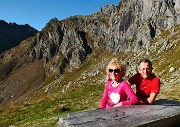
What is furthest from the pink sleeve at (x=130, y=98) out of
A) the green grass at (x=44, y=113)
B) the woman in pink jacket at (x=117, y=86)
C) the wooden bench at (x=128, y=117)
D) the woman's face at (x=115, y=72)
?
the green grass at (x=44, y=113)

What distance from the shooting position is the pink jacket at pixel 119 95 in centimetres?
1080

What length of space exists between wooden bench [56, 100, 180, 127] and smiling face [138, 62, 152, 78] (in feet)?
5.35

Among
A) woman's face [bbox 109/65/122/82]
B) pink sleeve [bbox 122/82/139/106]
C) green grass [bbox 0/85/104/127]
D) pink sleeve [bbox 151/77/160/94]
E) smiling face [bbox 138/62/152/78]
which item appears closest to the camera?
pink sleeve [bbox 122/82/139/106]

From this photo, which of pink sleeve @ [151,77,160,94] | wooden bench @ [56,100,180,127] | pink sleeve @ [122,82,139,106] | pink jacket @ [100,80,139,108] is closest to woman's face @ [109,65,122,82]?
pink jacket @ [100,80,139,108]

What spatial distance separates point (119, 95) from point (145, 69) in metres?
1.63

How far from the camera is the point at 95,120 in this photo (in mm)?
8414

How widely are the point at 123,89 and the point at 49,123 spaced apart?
13.8m

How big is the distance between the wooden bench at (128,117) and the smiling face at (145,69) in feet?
5.35

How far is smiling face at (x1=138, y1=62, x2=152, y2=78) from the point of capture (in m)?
11.9

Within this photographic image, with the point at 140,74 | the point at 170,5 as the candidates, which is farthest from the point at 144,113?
the point at 170,5

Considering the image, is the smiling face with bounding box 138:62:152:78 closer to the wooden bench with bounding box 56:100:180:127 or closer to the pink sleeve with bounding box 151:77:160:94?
the pink sleeve with bounding box 151:77:160:94

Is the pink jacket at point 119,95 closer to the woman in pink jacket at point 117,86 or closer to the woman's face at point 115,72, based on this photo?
the woman in pink jacket at point 117,86

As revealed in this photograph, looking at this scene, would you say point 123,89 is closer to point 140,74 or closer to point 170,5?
point 140,74

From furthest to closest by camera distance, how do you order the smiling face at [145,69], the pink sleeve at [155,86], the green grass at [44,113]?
the green grass at [44,113], the smiling face at [145,69], the pink sleeve at [155,86]
